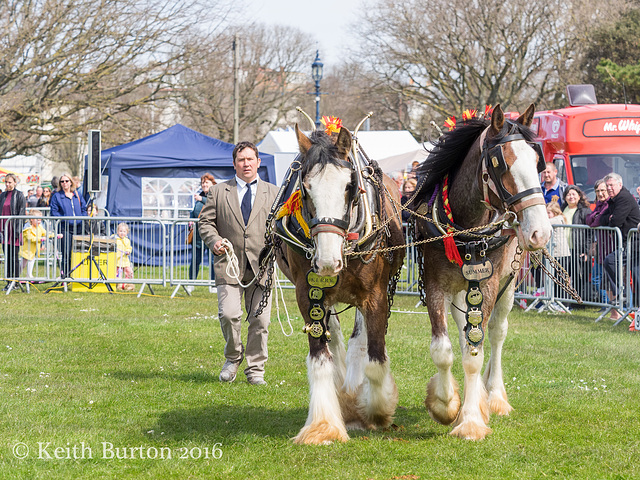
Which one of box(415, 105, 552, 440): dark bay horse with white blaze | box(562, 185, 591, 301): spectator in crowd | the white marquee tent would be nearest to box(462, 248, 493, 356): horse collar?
box(415, 105, 552, 440): dark bay horse with white blaze

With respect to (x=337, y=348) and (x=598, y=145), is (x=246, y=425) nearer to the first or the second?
(x=337, y=348)

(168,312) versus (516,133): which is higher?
(516,133)

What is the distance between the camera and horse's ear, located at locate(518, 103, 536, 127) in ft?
16.9

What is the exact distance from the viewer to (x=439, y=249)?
561 centimetres

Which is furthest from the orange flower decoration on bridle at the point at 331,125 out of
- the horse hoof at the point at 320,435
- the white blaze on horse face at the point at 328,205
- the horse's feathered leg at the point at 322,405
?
the horse hoof at the point at 320,435

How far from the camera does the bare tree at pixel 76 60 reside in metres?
19.9

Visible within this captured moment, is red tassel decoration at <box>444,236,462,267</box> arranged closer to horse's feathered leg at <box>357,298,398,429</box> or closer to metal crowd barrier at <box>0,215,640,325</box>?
horse's feathered leg at <box>357,298,398,429</box>

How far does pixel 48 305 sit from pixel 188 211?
6.28 m

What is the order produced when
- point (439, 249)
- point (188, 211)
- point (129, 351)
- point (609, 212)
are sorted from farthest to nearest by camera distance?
point (188, 211)
point (609, 212)
point (129, 351)
point (439, 249)

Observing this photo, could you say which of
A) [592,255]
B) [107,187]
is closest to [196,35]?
[107,187]

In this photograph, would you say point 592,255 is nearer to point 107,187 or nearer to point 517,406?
point 517,406

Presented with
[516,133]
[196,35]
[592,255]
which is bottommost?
[592,255]

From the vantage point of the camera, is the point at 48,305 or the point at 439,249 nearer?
the point at 439,249

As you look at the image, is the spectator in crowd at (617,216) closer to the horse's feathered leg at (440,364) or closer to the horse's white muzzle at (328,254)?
the horse's feathered leg at (440,364)
